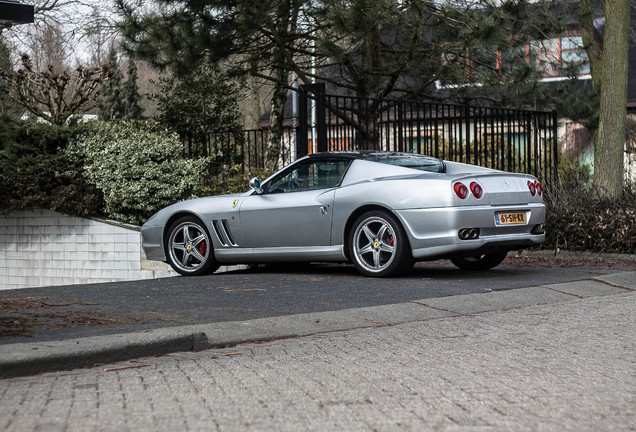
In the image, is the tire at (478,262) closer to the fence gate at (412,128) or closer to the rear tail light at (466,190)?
the rear tail light at (466,190)

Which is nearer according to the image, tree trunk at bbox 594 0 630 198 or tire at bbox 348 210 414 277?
tire at bbox 348 210 414 277

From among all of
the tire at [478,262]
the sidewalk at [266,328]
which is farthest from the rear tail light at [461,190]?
the tire at [478,262]

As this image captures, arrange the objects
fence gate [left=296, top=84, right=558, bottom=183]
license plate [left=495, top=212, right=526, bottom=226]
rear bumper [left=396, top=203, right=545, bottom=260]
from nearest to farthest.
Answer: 1. rear bumper [left=396, top=203, right=545, bottom=260]
2. license plate [left=495, top=212, right=526, bottom=226]
3. fence gate [left=296, top=84, right=558, bottom=183]

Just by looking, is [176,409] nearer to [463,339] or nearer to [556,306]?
[463,339]

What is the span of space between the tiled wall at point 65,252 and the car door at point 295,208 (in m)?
4.64

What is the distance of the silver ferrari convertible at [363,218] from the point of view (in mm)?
8789

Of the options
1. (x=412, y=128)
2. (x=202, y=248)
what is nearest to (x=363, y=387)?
(x=202, y=248)

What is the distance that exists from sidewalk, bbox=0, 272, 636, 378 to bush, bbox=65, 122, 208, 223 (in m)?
7.93

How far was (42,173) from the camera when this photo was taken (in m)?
15.1

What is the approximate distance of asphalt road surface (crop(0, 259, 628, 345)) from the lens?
643 centimetres

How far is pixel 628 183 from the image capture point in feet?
48.1

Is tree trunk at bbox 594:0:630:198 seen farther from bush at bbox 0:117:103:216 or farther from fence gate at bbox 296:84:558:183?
bush at bbox 0:117:103:216

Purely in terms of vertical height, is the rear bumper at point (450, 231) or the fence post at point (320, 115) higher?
the fence post at point (320, 115)

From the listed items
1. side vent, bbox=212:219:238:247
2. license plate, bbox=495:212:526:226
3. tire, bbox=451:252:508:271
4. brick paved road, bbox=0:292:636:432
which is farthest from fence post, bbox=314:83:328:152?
brick paved road, bbox=0:292:636:432
